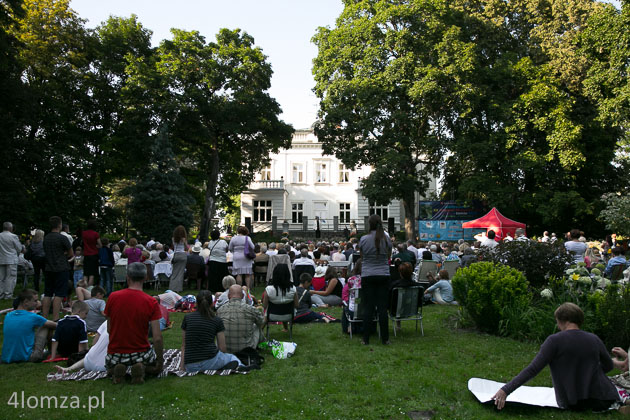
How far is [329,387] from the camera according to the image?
16.1ft

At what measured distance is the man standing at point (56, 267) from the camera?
8461 mm

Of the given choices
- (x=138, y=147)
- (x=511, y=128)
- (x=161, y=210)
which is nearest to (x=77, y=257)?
(x=161, y=210)

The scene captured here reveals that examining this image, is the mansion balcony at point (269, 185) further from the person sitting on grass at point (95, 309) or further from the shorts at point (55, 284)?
the person sitting on grass at point (95, 309)

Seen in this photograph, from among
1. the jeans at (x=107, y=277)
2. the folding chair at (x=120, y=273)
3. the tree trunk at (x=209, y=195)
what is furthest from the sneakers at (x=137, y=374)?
the tree trunk at (x=209, y=195)

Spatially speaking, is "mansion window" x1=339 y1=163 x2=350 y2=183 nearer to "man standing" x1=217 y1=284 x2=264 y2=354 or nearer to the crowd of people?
the crowd of people

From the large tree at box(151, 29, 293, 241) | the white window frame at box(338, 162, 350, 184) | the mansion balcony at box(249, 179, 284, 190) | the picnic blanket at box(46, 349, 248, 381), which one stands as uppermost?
the large tree at box(151, 29, 293, 241)

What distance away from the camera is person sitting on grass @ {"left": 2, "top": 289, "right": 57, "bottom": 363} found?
20.3 feet

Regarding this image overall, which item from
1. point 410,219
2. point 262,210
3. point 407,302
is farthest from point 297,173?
point 407,302

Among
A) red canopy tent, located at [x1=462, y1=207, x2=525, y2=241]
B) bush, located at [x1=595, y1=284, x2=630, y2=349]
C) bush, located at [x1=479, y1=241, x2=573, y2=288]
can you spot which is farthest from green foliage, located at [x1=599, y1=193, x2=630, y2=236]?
bush, located at [x1=595, y1=284, x2=630, y2=349]

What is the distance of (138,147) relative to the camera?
Answer: 2720 centimetres

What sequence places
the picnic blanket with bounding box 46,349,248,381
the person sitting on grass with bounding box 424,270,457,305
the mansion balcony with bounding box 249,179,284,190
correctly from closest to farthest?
the picnic blanket with bounding box 46,349,248,381 → the person sitting on grass with bounding box 424,270,457,305 → the mansion balcony with bounding box 249,179,284,190

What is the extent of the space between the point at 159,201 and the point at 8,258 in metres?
14.1

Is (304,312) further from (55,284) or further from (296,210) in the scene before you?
(296,210)

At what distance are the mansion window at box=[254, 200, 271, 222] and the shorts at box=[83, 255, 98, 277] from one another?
1284 inches
